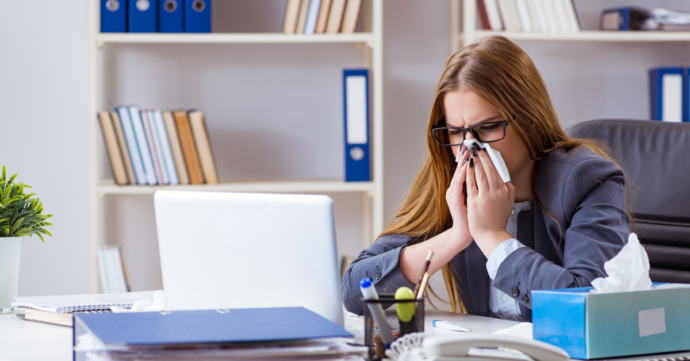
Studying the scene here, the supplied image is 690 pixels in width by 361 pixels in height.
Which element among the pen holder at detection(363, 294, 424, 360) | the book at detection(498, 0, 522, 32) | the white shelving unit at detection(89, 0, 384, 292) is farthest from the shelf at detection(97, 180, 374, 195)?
the pen holder at detection(363, 294, 424, 360)

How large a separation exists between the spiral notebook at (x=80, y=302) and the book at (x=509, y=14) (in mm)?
A: 1472

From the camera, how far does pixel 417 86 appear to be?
7.77 feet

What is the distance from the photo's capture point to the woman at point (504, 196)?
110 centimetres

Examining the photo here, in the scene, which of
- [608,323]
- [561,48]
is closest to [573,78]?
[561,48]

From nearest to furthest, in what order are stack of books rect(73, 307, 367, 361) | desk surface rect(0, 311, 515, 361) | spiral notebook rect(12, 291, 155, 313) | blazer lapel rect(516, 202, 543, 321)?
stack of books rect(73, 307, 367, 361)
desk surface rect(0, 311, 515, 361)
spiral notebook rect(12, 291, 155, 313)
blazer lapel rect(516, 202, 543, 321)

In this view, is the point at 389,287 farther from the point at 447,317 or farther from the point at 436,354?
the point at 436,354

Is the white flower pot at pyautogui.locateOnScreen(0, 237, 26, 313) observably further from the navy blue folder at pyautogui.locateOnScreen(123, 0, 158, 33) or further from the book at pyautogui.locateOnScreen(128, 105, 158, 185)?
the navy blue folder at pyautogui.locateOnScreen(123, 0, 158, 33)

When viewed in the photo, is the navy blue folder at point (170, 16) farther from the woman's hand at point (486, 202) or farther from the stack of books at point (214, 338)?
the stack of books at point (214, 338)

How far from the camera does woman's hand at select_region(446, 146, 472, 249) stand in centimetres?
117

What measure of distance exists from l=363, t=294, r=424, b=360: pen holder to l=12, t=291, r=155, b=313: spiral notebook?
55 cm

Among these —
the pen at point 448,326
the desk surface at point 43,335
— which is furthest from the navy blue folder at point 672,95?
the pen at point 448,326

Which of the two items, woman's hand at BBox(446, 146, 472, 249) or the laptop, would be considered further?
woman's hand at BBox(446, 146, 472, 249)

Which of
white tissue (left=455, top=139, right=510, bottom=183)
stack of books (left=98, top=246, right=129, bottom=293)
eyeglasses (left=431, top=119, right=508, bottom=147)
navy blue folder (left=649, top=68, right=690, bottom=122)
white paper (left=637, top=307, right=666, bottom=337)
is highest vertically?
navy blue folder (left=649, top=68, right=690, bottom=122)

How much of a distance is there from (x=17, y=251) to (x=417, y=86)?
5.13ft
